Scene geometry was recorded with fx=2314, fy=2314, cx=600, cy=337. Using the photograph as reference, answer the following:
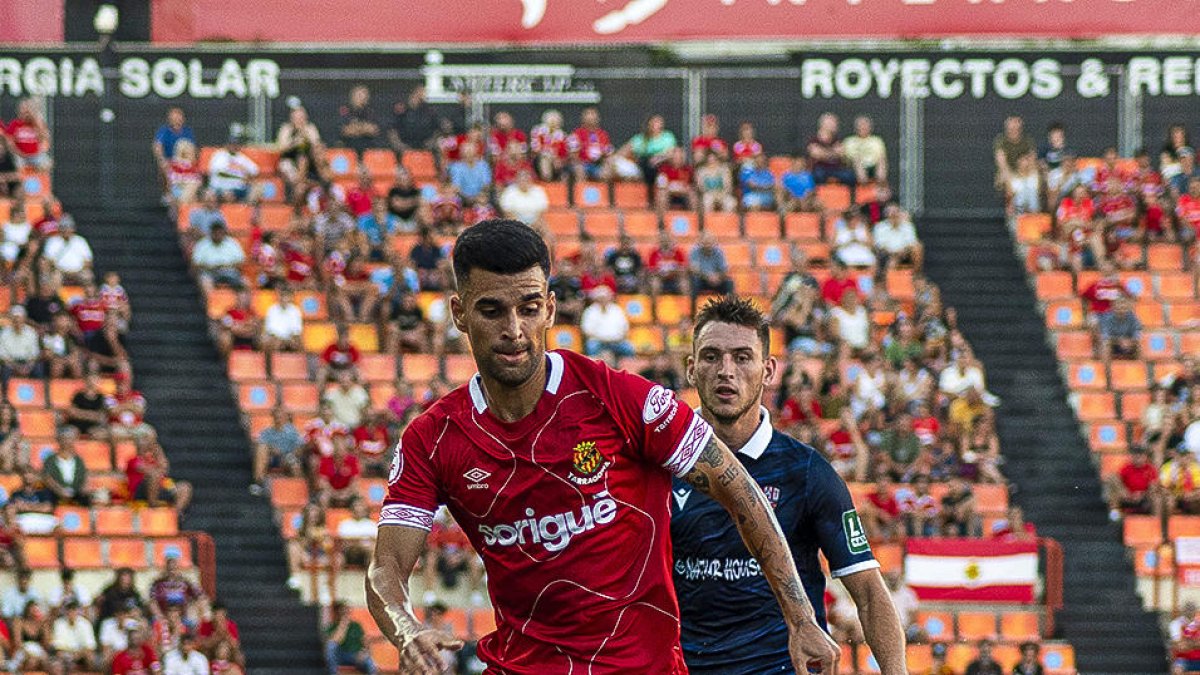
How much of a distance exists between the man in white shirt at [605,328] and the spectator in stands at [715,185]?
9.99ft

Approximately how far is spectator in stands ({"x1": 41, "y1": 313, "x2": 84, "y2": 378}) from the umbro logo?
16.3 m

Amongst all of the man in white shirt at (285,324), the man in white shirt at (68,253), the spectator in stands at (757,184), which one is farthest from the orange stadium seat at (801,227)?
the man in white shirt at (68,253)

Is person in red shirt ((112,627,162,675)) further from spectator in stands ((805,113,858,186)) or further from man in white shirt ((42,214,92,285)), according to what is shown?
spectator in stands ((805,113,858,186))

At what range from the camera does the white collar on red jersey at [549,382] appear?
20.2 feet

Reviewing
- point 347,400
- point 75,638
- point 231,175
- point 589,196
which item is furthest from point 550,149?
point 75,638

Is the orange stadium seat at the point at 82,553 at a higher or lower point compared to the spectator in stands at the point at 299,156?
lower

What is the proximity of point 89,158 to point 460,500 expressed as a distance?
21.1 m

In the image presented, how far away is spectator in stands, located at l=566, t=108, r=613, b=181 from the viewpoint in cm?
2556

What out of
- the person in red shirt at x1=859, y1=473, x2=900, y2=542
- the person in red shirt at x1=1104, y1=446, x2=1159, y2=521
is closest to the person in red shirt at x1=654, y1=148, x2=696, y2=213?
the person in red shirt at x1=859, y1=473, x2=900, y2=542

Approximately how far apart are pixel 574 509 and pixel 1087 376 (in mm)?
18643

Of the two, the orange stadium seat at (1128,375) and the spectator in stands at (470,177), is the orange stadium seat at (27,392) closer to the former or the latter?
the spectator in stands at (470,177)

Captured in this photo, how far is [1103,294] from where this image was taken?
24.4 metres

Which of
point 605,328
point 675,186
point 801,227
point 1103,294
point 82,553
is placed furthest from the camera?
point 675,186

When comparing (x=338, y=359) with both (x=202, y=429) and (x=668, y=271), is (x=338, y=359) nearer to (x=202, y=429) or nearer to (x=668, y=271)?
(x=202, y=429)
